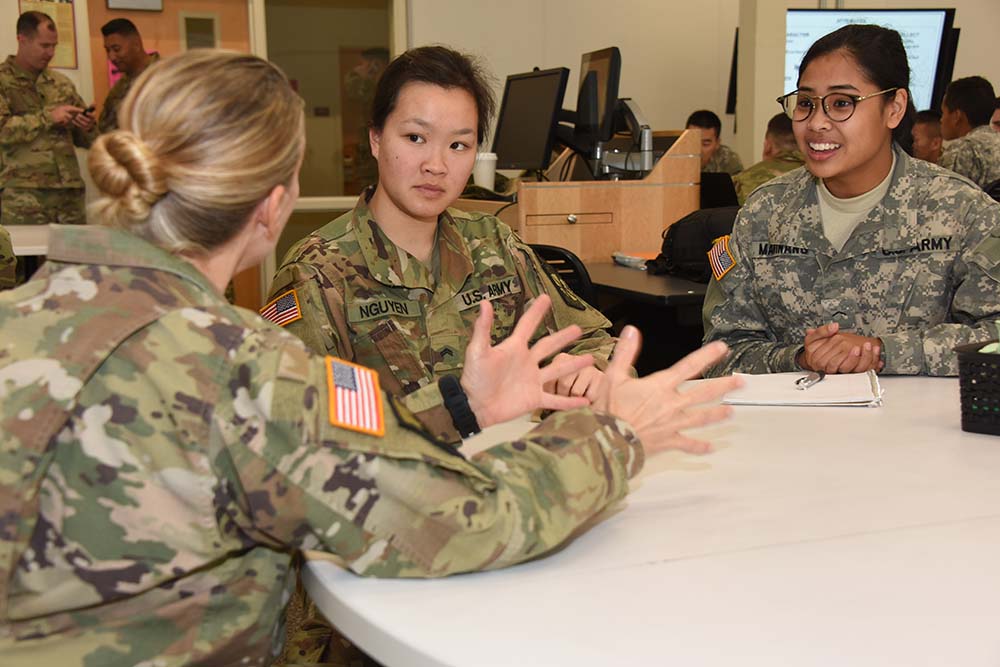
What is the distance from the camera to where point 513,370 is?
1.33 metres

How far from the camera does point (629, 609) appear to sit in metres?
0.94

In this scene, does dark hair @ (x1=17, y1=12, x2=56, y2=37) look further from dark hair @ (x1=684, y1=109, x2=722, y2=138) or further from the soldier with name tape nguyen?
the soldier with name tape nguyen

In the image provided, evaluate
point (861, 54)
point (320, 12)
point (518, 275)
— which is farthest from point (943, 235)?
point (320, 12)

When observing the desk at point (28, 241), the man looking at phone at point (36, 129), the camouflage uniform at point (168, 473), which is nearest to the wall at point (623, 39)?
the man looking at phone at point (36, 129)

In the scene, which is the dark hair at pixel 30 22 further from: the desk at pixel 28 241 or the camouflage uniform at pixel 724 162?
the camouflage uniform at pixel 724 162

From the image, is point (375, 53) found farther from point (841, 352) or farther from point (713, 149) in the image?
point (841, 352)

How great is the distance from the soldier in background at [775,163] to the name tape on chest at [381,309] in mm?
3236

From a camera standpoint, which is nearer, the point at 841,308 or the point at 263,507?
the point at 263,507

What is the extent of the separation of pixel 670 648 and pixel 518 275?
1374 mm

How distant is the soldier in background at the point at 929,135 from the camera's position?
6.02 metres

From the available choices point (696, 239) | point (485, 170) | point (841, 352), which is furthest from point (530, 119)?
point (841, 352)

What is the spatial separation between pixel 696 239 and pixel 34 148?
4317 millimetres

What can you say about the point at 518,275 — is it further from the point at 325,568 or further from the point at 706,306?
the point at 325,568

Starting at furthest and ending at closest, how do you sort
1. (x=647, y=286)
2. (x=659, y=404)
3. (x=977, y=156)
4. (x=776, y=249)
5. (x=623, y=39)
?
(x=623, y=39) → (x=977, y=156) → (x=647, y=286) → (x=776, y=249) → (x=659, y=404)
